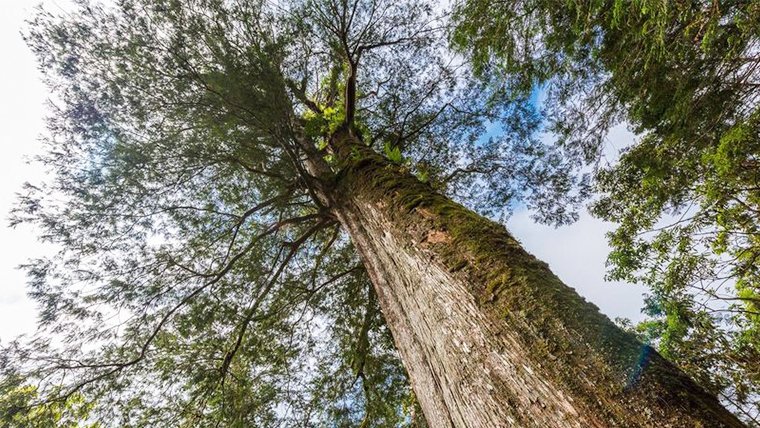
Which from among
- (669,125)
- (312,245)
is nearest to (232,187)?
(312,245)

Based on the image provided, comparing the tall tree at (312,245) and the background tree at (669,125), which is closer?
the tall tree at (312,245)

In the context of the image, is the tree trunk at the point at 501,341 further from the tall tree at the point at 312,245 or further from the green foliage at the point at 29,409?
the green foliage at the point at 29,409

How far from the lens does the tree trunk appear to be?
1.10 metres

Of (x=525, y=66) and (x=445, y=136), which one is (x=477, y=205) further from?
(x=525, y=66)

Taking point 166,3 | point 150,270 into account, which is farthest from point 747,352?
point 166,3

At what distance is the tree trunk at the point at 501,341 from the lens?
1.10 m

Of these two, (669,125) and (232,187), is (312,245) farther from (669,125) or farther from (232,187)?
(669,125)

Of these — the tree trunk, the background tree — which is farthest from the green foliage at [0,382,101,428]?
the background tree

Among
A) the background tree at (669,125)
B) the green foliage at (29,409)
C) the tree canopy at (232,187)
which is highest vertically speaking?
the background tree at (669,125)

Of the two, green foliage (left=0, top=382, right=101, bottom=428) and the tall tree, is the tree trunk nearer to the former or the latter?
the tall tree

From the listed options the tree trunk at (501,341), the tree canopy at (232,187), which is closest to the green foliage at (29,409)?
the tree canopy at (232,187)

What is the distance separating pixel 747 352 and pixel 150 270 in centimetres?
662

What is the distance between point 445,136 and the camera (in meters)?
6.58

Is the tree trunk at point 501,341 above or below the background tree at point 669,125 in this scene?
below
